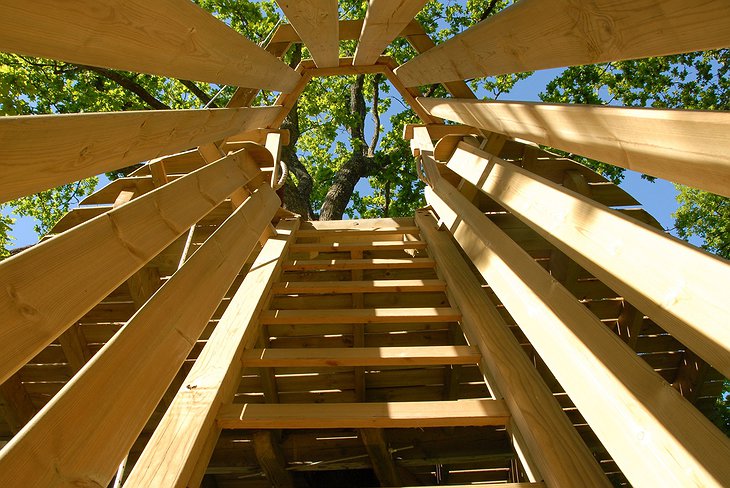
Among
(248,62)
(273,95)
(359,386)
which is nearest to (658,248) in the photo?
(248,62)

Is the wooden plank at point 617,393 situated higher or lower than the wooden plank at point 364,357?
lower

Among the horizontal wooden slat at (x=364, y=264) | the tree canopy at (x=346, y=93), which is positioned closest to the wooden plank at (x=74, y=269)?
the horizontal wooden slat at (x=364, y=264)

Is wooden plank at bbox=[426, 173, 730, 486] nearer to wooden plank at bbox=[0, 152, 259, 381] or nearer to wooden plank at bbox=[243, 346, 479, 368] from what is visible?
wooden plank at bbox=[243, 346, 479, 368]

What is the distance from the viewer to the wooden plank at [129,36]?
1048 millimetres

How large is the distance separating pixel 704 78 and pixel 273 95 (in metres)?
8.79

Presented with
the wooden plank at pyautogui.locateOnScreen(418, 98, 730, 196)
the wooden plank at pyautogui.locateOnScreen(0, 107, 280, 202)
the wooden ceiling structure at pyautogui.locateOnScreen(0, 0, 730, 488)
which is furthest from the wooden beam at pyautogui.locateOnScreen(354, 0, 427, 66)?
the wooden plank at pyautogui.locateOnScreen(0, 107, 280, 202)

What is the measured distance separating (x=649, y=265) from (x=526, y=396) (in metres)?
0.75

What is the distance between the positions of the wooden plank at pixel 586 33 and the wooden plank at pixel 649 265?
40cm

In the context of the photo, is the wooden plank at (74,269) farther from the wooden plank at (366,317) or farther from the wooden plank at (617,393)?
the wooden plank at (617,393)

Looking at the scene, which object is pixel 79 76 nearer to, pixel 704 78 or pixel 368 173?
pixel 368 173

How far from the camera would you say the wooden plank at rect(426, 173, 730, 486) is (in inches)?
38.6

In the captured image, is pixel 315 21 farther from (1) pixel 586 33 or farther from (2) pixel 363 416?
(2) pixel 363 416

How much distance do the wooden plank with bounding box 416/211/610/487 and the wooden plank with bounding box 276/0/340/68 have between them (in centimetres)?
161

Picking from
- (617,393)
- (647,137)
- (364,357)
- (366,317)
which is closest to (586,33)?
(647,137)
